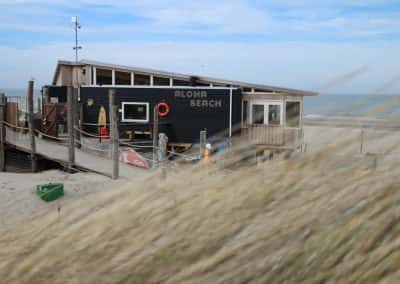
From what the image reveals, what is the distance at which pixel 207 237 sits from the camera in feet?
5.12

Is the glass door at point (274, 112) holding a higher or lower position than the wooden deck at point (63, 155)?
higher

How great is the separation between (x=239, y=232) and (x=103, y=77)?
1868 cm

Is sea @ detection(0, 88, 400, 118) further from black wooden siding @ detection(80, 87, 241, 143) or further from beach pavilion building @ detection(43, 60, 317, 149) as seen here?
black wooden siding @ detection(80, 87, 241, 143)

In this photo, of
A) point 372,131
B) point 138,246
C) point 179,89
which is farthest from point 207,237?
point 179,89

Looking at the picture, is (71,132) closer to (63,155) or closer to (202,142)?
(63,155)

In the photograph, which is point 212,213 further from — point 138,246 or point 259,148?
point 259,148

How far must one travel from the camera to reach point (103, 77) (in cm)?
1950

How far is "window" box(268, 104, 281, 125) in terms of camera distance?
50.0ft

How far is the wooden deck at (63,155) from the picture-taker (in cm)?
1109

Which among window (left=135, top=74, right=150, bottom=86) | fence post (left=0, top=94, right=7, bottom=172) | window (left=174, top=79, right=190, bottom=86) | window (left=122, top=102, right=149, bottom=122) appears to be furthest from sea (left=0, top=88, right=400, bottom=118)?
window (left=135, top=74, right=150, bottom=86)

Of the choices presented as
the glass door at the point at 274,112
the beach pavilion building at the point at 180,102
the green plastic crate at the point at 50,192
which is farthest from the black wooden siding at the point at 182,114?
the green plastic crate at the point at 50,192

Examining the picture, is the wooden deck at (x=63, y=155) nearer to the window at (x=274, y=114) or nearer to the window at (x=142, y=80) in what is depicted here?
the window at (x=142, y=80)

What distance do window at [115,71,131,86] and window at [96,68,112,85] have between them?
355 millimetres

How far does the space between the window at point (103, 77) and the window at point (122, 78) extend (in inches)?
14.0
